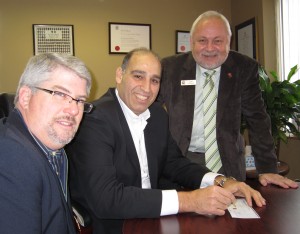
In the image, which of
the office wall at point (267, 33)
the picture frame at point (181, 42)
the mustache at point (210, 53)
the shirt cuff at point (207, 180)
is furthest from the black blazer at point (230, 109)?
the picture frame at point (181, 42)

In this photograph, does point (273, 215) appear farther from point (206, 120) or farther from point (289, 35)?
point (289, 35)

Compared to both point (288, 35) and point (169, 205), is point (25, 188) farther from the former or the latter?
point (288, 35)

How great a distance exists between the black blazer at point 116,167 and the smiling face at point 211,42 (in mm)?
491

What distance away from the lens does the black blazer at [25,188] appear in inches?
29.9

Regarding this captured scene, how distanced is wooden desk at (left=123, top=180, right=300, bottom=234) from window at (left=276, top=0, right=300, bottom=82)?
2.62 metres

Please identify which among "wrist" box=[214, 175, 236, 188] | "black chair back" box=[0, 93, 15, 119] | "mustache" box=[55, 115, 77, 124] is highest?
"black chair back" box=[0, 93, 15, 119]

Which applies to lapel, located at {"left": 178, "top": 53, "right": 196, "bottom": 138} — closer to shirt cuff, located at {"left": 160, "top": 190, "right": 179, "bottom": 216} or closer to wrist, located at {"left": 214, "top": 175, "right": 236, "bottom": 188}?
wrist, located at {"left": 214, "top": 175, "right": 236, "bottom": 188}

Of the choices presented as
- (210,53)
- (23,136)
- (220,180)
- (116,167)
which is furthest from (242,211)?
(210,53)

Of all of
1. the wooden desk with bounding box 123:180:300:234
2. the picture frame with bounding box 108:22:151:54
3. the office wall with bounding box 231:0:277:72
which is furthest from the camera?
the picture frame with bounding box 108:22:151:54

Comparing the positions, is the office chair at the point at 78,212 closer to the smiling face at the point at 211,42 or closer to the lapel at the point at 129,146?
the lapel at the point at 129,146

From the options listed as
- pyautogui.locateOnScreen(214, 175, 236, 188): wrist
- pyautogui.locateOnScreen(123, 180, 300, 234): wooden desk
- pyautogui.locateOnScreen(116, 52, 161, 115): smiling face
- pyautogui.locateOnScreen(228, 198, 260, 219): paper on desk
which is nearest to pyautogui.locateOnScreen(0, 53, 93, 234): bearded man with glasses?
pyautogui.locateOnScreen(123, 180, 300, 234): wooden desk

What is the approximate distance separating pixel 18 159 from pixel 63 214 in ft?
0.90

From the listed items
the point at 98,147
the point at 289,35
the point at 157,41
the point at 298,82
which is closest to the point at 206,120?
the point at 98,147

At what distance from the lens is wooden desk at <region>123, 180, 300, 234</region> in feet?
3.30
